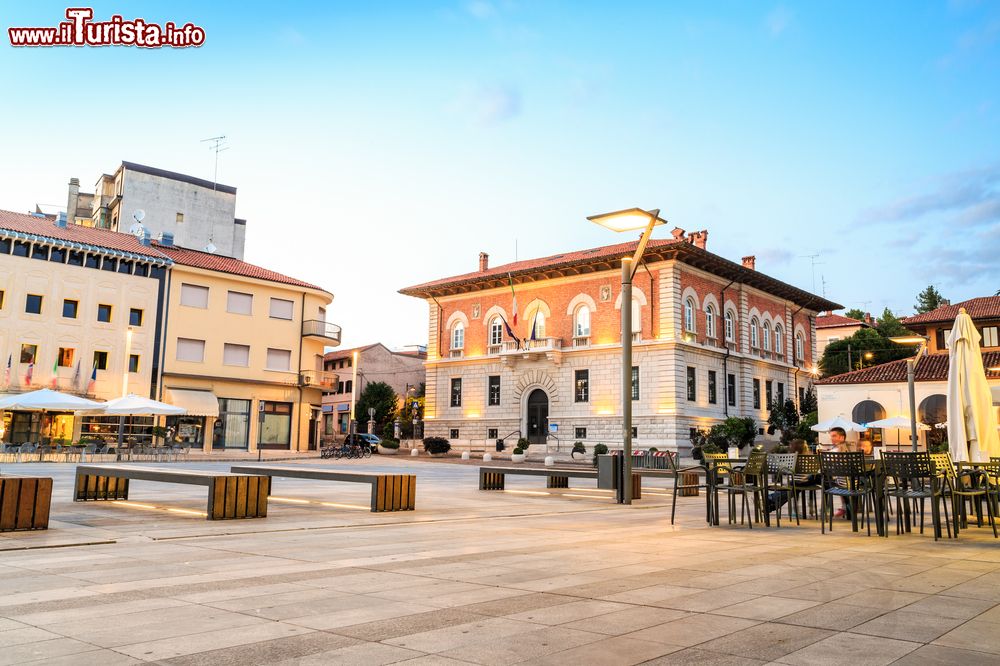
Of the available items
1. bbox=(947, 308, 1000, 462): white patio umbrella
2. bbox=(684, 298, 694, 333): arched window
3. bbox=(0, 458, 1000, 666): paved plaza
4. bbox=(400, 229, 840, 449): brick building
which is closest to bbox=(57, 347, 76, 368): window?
bbox=(400, 229, 840, 449): brick building

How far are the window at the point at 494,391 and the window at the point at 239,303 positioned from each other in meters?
15.0

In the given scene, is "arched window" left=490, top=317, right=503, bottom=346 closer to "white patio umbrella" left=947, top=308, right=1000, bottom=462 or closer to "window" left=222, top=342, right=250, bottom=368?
"window" left=222, top=342, right=250, bottom=368

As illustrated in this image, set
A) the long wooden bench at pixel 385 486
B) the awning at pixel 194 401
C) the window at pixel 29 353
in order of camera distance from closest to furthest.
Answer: the long wooden bench at pixel 385 486
the window at pixel 29 353
the awning at pixel 194 401

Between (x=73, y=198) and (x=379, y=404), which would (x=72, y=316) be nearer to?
(x=73, y=198)

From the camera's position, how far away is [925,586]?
19.5 feet

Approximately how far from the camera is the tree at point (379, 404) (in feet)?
210

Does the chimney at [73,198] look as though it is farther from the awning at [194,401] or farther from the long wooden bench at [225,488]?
the long wooden bench at [225,488]

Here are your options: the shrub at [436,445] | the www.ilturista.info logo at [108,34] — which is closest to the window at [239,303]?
the shrub at [436,445]

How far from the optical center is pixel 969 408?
11805 mm

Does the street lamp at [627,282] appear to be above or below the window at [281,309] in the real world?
below

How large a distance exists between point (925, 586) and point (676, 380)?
34796 mm

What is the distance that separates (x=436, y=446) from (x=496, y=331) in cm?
810

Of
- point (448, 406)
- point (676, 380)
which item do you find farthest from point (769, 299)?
point (448, 406)

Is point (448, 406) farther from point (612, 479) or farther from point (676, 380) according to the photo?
point (612, 479)
